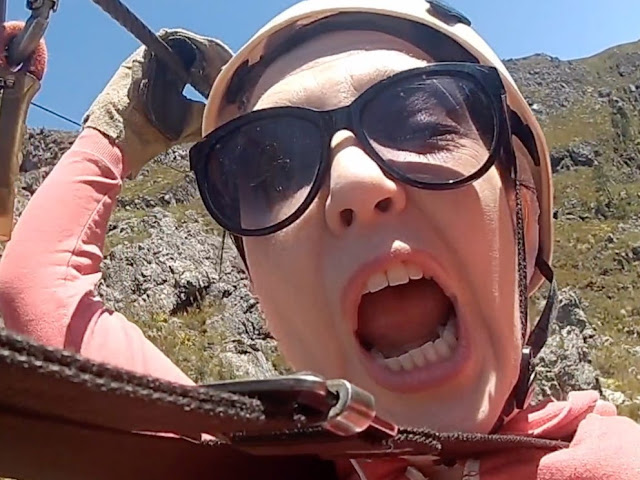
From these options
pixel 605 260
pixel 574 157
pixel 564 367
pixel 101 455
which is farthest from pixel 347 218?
pixel 574 157

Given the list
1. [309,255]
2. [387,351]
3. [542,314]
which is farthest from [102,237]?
[542,314]

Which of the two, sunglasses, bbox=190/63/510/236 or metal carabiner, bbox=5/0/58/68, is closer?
sunglasses, bbox=190/63/510/236

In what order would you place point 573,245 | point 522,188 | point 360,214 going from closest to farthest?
point 360,214 → point 522,188 → point 573,245

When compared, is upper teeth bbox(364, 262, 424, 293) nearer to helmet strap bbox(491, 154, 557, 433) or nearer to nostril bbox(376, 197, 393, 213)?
nostril bbox(376, 197, 393, 213)

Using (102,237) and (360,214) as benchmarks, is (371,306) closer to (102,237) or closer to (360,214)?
(360,214)

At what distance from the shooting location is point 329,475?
119 cm

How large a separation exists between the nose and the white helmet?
292mm

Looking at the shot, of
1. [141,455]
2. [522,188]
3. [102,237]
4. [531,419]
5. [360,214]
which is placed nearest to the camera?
[141,455]

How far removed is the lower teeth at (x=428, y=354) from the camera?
1.05 metres

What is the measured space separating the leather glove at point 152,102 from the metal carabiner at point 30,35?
10.8 inches

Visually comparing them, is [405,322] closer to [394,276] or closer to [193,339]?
[394,276]

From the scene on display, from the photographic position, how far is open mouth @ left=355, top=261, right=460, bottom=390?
105 centimetres

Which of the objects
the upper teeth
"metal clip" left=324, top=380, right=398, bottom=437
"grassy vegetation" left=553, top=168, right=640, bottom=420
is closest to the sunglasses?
the upper teeth

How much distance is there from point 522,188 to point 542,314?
0.70ft
